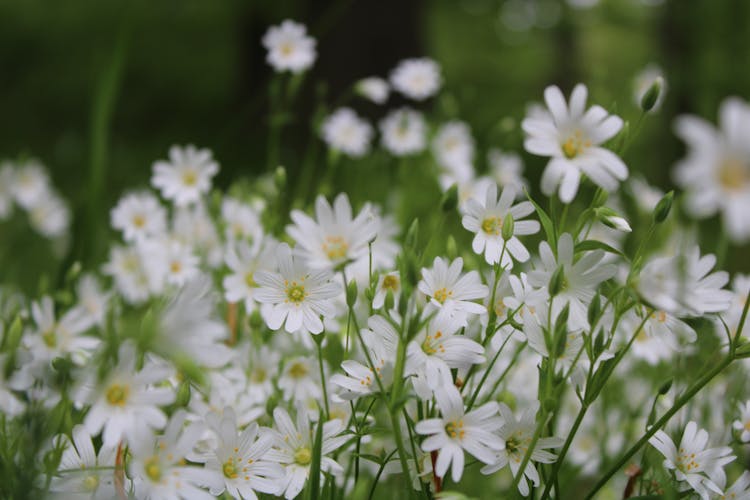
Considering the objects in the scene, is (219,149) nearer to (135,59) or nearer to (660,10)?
(660,10)

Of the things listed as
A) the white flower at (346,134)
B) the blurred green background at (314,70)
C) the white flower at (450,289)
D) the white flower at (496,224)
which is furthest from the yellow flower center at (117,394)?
the blurred green background at (314,70)

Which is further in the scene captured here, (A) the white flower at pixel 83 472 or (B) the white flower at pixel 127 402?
(A) the white flower at pixel 83 472

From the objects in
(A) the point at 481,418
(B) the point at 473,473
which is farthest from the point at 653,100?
→ (B) the point at 473,473

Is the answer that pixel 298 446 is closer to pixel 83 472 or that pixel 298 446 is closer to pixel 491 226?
pixel 83 472

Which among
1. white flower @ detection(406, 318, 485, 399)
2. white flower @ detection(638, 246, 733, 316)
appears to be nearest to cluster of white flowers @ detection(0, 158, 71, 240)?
white flower @ detection(406, 318, 485, 399)

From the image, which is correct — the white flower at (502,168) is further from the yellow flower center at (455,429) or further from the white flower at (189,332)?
the white flower at (189,332)

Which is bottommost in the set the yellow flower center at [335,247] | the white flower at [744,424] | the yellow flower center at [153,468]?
the white flower at [744,424]
